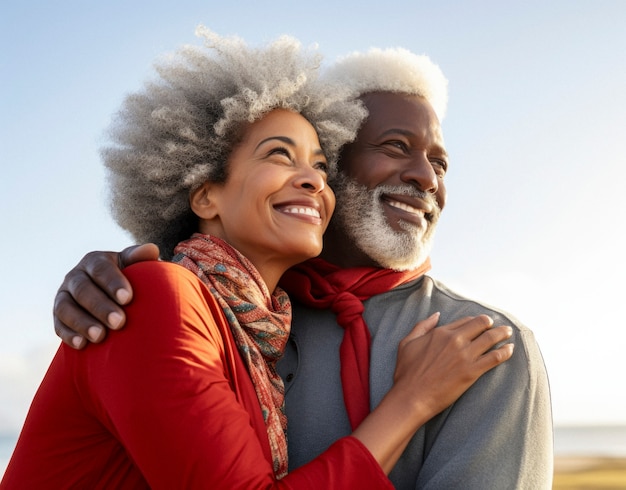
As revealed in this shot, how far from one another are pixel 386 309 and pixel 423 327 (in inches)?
13.9

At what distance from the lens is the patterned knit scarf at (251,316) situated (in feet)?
8.73

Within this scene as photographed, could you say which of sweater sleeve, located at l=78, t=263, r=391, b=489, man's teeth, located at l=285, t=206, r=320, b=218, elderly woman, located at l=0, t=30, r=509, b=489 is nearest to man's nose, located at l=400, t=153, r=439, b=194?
elderly woman, located at l=0, t=30, r=509, b=489

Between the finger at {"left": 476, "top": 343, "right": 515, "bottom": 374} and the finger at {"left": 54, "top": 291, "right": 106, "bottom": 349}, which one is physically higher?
the finger at {"left": 54, "top": 291, "right": 106, "bottom": 349}

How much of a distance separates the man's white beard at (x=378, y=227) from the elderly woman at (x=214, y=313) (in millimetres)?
247

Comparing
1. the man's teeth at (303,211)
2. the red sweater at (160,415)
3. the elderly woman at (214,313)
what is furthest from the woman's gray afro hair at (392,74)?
the red sweater at (160,415)

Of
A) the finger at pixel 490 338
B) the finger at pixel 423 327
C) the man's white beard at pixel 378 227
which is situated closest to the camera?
the finger at pixel 490 338

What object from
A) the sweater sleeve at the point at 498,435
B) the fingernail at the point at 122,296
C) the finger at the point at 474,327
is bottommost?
the sweater sleeve at the point at 498,435

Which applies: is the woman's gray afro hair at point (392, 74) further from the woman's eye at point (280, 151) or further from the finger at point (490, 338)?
the finger at point (490, 338)

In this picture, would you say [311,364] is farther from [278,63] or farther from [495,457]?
[278,63]

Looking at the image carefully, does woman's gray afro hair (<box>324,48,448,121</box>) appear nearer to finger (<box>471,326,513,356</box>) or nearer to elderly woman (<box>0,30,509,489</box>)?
elderly woman (<box>0,30,509,489</box>)

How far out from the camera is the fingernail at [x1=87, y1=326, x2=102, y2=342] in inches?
91.2

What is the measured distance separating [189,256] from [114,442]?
30.7 inches

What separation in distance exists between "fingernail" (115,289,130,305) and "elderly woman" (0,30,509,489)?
0.10 feet

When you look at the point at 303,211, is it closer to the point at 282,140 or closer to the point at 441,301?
the point at 282,140
